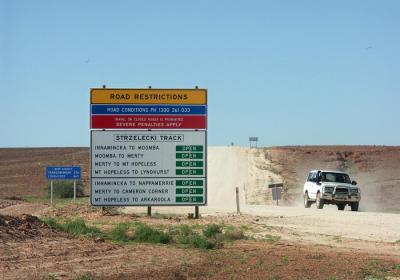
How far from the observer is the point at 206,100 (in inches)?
1081

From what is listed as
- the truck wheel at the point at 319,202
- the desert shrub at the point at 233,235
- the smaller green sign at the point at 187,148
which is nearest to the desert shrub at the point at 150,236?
the desert shrub at the point at 233,235

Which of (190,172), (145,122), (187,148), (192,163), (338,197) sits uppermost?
(145,122)

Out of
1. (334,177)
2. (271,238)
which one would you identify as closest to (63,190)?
(334,177)

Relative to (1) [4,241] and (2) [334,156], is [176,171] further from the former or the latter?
(2) [334,156]

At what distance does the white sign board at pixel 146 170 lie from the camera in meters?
26.9

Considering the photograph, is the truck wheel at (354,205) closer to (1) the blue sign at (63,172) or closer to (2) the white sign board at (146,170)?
(2) the white sign board at (146,170)

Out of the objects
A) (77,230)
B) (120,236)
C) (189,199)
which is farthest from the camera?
(189,199)

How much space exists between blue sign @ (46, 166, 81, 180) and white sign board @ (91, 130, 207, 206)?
31.7 feet

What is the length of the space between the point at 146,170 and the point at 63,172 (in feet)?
35.2

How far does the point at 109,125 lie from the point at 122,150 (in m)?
1.04

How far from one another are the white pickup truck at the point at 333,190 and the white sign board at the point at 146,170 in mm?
12314

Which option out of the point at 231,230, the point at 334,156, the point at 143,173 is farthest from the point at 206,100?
the point at 334,156

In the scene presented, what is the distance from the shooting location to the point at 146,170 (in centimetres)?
A: 2691

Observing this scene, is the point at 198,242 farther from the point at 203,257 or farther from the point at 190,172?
the point at 190,172
